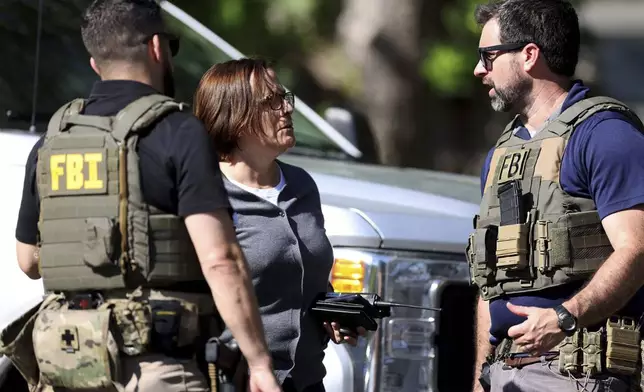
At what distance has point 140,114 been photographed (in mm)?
3686

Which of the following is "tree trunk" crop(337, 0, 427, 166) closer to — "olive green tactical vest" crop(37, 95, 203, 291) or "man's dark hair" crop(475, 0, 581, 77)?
"man's dark hair" crop(475, 0, 581, 77)

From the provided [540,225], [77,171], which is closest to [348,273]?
[540,225]

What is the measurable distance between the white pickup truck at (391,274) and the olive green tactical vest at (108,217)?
41.1 inches

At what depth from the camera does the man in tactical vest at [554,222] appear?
12.5 feet

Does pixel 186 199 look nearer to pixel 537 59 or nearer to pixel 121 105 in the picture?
pixel 121 105

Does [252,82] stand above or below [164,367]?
above

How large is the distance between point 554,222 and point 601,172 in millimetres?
206

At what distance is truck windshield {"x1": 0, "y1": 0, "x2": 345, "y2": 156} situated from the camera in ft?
18.4

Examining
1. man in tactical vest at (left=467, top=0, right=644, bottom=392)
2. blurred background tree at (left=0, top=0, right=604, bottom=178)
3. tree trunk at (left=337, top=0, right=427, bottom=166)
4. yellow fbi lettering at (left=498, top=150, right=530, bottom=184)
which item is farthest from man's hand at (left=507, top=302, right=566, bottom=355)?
tree trunk at (left=337, top=0, right=427, bottom=166)

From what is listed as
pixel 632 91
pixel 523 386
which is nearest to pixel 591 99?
pixel 523 386

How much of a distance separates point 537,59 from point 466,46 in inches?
292

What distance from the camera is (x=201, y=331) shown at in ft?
12.4

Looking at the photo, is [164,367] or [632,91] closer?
[164,367]

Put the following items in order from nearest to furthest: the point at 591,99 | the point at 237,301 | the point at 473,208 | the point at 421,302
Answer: the point at 237,301 → the point at 591,99 → the point at 421,302 → the point at 473,208
